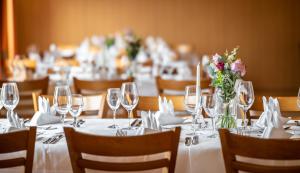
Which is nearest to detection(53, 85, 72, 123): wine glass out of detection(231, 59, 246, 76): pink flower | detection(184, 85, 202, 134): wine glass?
detection(184, 85, 202, 134): wine glass

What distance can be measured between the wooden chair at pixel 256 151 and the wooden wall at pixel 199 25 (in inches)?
300

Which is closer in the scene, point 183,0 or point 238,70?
point 238,70

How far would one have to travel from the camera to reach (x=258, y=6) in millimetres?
9891

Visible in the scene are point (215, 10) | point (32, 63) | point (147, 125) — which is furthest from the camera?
point (215, 10)

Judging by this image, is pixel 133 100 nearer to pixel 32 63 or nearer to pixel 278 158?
pixel 278 158

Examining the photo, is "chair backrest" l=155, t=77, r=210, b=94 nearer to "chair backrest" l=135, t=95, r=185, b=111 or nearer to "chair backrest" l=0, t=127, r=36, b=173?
"chair backrest" l=135, t=95, r=185, b=111

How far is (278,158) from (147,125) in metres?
0.81

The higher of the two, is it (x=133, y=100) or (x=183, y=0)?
(x=183, y=0)

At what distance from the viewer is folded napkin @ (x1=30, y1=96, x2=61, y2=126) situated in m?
3.20

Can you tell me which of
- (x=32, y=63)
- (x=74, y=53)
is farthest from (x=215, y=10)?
(x=32, y=63)

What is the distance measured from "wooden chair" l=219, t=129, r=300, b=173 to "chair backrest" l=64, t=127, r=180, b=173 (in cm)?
22

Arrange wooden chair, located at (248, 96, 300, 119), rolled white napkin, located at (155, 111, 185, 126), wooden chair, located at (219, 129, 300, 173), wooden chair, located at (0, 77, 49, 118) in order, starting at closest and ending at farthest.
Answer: wooden chair, located at (219, 129, 300, 173) → rolled white napkin, located at (155, 111, 185, 126) → wooden chair, located at (248, 96, 300, 119) → wooden chair, located at (0, 77, 49, 118)

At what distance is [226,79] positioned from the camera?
2.97 metres

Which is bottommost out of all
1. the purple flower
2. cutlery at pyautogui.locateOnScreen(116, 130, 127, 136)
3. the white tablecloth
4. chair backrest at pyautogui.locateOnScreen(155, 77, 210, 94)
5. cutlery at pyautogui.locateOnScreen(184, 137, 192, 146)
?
the white tablecloth
